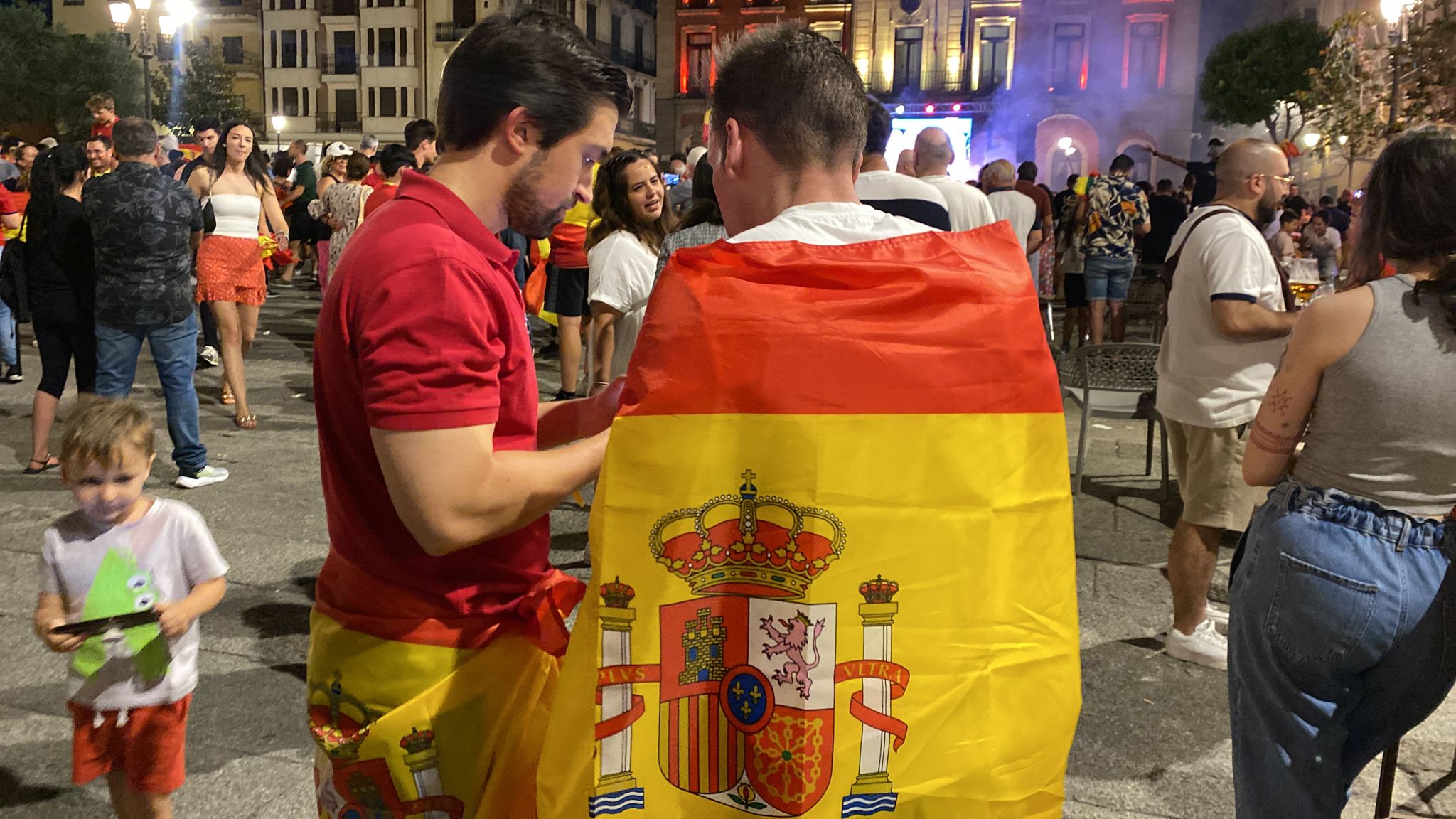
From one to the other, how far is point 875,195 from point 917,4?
155 feet

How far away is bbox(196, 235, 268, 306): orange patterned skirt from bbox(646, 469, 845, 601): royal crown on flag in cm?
723

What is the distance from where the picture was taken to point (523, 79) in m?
1.66

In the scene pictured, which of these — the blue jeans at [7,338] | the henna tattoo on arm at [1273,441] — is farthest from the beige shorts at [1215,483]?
the blue jeans at [7,338]

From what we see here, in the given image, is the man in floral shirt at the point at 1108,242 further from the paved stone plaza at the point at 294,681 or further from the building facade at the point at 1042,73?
the building facade at the point at 1042,73

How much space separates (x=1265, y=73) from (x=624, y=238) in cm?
3837

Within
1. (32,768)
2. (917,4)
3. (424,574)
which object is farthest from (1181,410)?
(917,4)

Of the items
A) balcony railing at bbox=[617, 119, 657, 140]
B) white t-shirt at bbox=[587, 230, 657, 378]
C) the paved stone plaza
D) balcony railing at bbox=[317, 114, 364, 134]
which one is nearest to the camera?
the paved stone plaza

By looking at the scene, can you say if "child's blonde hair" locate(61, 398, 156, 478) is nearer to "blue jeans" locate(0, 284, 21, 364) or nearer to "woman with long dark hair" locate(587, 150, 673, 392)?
"woman with long dark hair" locate(587, 150, 673, 392)

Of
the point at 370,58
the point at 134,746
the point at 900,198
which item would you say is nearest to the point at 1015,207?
the point at 900,198

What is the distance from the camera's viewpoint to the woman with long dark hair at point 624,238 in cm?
523

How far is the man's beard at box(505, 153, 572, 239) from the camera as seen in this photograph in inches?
67.9

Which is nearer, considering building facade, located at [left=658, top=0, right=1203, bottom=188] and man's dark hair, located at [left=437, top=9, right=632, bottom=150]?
man's dark hair, located at [left=437, top=9, right=632, bottom=150]

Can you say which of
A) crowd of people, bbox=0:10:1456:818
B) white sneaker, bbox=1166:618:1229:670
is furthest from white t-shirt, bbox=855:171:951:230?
white sneaker, bbox=1166:618:1229:670

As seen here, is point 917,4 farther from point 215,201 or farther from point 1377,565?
point 1377,565
